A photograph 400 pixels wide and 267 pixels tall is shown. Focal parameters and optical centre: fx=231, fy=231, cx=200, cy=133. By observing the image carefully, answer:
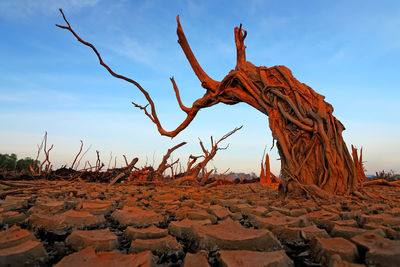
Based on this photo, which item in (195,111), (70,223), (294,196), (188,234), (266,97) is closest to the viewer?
(188,234)

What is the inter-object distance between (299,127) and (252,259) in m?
1.99

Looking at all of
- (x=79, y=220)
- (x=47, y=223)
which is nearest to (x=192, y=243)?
(x=79, y=220)

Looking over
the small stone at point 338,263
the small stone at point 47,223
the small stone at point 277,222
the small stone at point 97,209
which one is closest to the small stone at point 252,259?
the small stone at point 338,263

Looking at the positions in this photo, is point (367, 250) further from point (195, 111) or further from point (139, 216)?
point (195, 111)

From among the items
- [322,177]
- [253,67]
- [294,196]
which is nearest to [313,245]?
[294,196]

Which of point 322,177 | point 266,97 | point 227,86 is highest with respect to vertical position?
point 227,86

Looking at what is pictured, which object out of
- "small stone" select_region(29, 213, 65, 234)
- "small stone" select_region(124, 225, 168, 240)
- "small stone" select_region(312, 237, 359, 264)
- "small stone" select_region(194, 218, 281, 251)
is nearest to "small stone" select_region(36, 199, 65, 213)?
"small stone" select_region(29, 213, 65, 234)

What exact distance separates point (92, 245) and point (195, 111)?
10.4ft

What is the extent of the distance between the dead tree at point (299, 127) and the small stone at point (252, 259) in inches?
69.3

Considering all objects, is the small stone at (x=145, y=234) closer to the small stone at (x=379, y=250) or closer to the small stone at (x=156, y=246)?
the small stone at (x=156, y=246)

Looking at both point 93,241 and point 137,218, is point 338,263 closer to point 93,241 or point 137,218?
point 93,241

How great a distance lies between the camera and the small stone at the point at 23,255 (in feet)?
2.03

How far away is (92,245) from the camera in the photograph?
2.55 feet

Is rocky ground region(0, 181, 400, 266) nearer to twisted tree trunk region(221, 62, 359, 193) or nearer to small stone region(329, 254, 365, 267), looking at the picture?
small stone region(329, 254, 365, 267)
